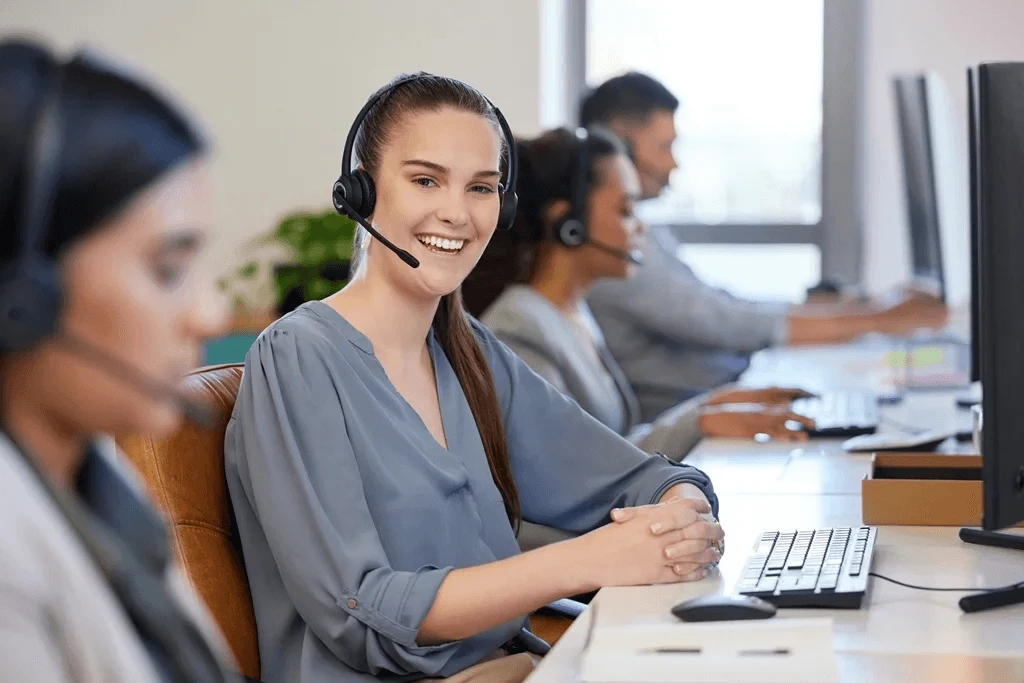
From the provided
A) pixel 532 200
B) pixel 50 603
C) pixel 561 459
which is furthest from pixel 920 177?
pixel 50 603

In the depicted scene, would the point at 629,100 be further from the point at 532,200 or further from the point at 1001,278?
the point at 1001,278

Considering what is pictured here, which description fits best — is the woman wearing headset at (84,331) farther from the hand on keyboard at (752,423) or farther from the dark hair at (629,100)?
the dark hair at (629,100)

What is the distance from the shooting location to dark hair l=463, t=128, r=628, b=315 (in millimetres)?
2371

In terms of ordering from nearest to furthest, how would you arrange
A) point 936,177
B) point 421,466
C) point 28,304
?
point 28,304, point 421,466, point 936,177

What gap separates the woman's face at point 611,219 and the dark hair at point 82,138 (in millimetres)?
1924

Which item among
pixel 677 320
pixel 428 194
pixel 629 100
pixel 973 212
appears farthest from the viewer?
pixel 629 100

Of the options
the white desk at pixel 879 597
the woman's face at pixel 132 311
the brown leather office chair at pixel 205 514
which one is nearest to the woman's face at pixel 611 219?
the white desk at pixel 879 597

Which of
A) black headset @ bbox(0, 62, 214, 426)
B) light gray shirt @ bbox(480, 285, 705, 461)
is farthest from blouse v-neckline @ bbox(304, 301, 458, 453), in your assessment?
black headset @ bbox(0, 62, 214, 426)

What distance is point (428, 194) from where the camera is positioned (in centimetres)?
145

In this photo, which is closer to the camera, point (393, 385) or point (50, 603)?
point (50, 603)

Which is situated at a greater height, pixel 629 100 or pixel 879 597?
pixel 629 100

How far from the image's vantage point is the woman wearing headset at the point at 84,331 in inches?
22.3

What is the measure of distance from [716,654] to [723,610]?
0.46ft

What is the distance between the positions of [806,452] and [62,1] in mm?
3050
